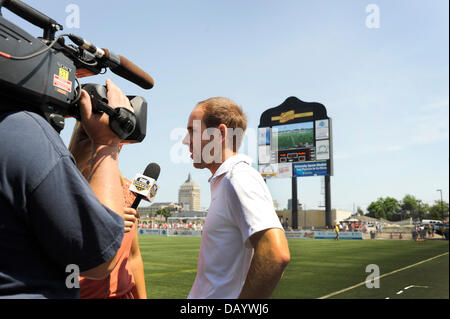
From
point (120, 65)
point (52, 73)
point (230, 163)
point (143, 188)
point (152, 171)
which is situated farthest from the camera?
point (152, 171)

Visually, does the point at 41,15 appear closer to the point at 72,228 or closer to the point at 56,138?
the point at 56,138

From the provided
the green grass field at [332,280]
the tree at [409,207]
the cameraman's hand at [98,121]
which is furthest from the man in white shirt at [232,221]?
the tree at [409,207]

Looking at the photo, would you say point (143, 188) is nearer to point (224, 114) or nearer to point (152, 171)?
point (152, 171)

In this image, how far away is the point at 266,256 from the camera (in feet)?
4.95

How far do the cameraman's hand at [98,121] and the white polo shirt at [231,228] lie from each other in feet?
1.95

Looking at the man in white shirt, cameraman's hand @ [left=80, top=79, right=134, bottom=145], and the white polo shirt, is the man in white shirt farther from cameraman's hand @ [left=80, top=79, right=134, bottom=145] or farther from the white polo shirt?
cameraman's hand @ [left=80, top=79, right=134, bottom=145]

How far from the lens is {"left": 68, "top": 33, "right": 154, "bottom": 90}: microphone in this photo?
1.32 metres

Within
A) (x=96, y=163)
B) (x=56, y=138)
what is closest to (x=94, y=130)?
(x=96, y=163)

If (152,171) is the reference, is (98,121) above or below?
above

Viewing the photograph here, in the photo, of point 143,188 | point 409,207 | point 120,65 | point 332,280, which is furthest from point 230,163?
point 409,207

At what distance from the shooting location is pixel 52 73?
1.06m

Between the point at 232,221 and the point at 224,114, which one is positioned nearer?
the point at 232,221

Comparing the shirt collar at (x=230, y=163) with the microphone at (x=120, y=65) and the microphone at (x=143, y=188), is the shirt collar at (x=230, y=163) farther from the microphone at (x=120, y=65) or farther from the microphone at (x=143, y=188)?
the microphone at (x=120, y=65)

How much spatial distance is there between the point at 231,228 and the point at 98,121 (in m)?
0.77
